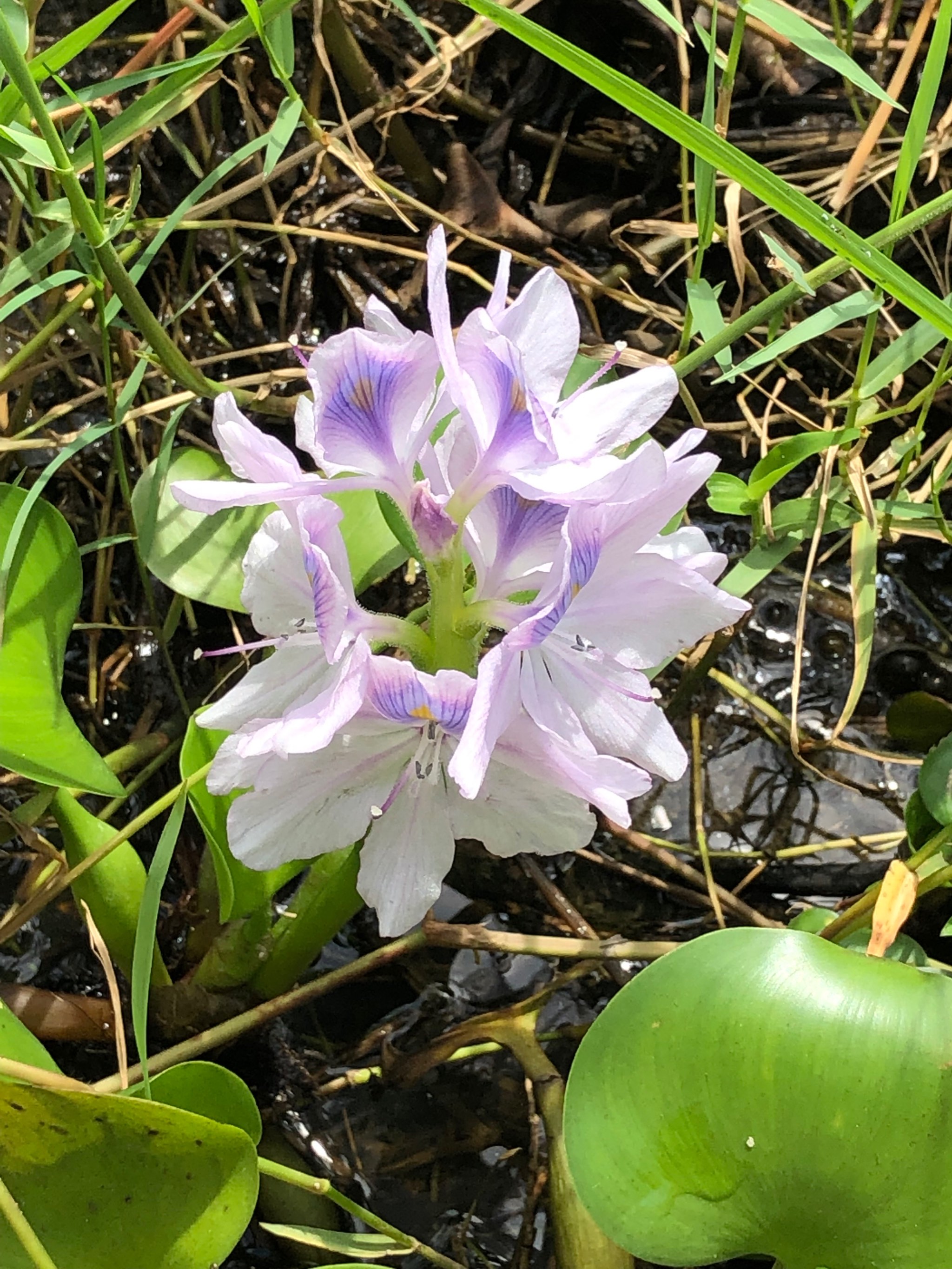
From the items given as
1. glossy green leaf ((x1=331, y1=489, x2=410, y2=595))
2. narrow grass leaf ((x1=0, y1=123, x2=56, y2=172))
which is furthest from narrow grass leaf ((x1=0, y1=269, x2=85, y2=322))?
glossy green leaf ((x1=331, y1=489, x2=410, y2=595))

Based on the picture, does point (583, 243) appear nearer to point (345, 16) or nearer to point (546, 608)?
point (345, 16)

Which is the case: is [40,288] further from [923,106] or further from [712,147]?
[923,106]

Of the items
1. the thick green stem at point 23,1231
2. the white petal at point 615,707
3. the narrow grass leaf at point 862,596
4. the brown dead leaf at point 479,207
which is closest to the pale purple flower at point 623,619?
the white petal at point 615,707

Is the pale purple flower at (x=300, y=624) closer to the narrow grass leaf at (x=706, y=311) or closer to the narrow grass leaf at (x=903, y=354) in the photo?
the narrow grass leaf at (x=706, y=311)

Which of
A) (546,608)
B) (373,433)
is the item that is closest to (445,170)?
(373,433)

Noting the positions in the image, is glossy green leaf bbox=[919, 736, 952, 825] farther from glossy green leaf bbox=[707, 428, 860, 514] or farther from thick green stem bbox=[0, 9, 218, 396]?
thick green stem bbox=[0, 9, 218, 396]

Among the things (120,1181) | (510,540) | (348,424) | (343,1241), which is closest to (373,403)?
(348,424)

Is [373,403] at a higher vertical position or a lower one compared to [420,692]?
higher
